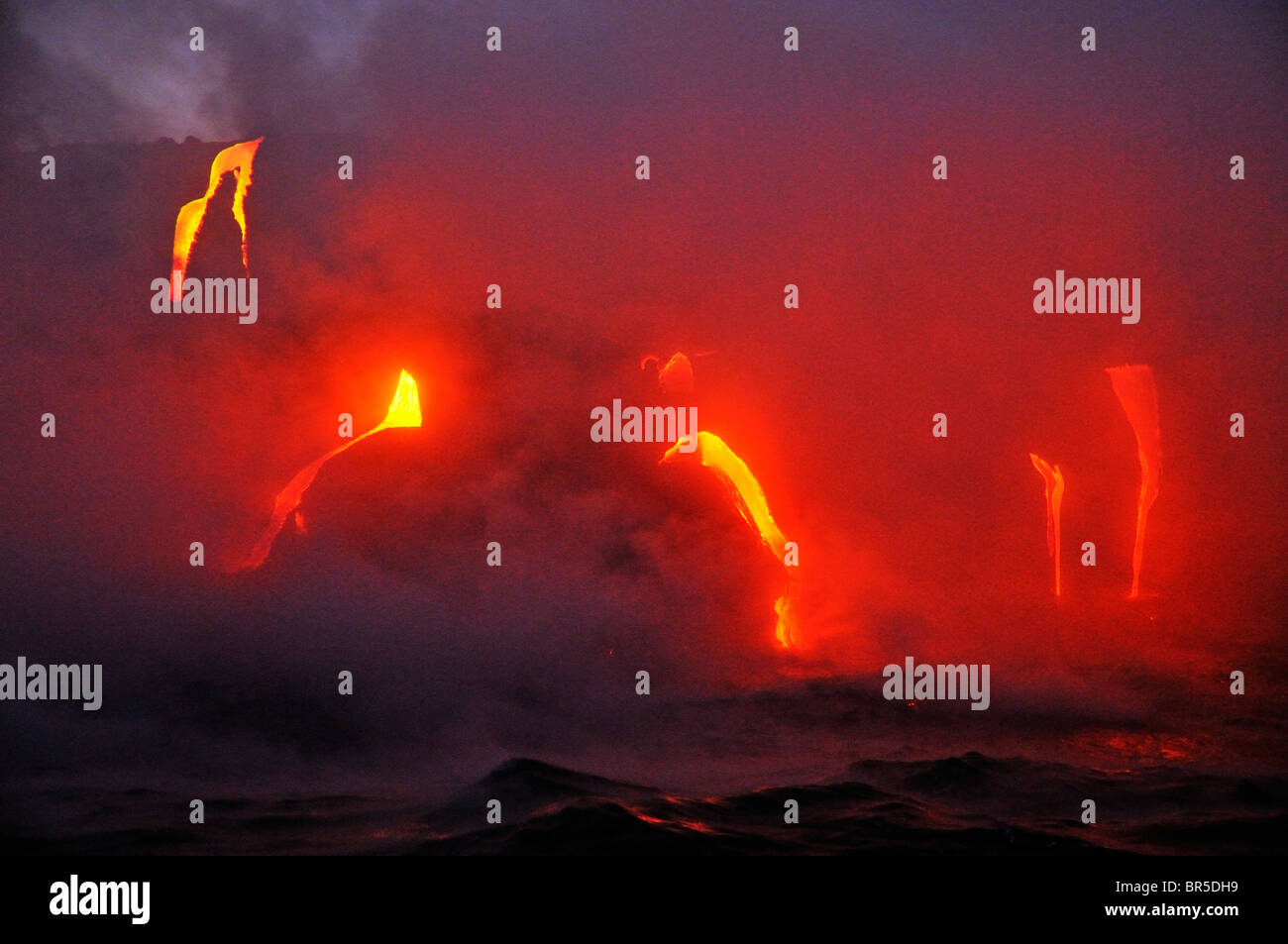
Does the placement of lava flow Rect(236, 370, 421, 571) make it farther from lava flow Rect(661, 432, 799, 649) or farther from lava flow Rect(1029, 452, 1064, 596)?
lava flow Rect(1029, 452, 1064, 596)

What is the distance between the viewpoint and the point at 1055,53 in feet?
38.1

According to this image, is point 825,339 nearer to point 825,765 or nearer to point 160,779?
point 825,765

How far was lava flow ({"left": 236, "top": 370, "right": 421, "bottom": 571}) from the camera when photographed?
1080 cm

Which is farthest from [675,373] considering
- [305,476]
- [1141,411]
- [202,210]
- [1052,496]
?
[202,210]

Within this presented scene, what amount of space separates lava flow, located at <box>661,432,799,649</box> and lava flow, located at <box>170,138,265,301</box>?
584 cm

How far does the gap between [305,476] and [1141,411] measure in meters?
9.75

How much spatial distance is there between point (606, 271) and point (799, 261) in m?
2.38

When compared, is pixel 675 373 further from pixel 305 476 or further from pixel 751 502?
pixel 305 476

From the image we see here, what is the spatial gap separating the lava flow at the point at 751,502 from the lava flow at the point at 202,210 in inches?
230

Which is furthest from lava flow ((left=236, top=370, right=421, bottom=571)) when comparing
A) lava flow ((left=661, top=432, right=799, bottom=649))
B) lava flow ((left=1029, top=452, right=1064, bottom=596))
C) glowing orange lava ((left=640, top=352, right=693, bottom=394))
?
lava flow ((left=1029, top=452, right=1064, bottom=596))

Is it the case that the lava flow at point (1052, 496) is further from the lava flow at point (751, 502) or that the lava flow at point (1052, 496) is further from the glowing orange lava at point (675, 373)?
the glowing orange lava at point (675, 373)

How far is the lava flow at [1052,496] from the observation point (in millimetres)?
11719

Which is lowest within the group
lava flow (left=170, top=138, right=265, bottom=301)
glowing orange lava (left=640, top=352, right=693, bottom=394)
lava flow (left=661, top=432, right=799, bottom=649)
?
lava flow (left=661, top=432, right=799, bottom=649)
